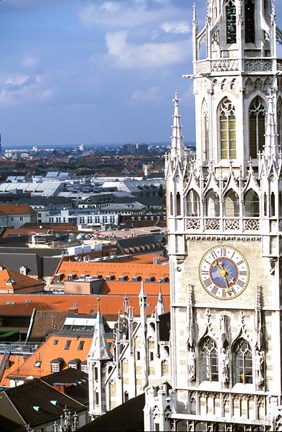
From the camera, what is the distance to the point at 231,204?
176 feet

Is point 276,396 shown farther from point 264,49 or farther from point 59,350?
point 59,350

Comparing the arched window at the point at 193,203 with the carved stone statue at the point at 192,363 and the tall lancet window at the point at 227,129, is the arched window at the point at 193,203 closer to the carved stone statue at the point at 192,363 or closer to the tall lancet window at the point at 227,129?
the tall lancet window at the point at 227,129

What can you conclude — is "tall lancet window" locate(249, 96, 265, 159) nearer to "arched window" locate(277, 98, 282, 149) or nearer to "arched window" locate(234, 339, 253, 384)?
"arched window" locate(277, 98, 282, 149)

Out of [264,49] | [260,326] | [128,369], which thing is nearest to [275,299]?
[260,326]

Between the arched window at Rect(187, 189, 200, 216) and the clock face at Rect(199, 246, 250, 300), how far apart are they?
1466 millimetres

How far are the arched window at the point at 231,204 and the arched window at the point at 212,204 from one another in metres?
0.36

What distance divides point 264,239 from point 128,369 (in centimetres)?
1947

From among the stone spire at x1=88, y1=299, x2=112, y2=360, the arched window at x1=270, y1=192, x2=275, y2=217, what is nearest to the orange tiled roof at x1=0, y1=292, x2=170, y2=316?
the stone spire at x1=88, y1=299, x2=112, y2=360

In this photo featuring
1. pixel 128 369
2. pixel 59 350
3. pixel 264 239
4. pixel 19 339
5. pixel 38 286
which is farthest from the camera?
pixel 38 286

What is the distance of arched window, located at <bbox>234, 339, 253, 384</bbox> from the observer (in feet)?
178

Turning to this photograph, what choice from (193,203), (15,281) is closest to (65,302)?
(15,281)

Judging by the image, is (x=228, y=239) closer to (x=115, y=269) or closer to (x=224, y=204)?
(x=224, y=204)

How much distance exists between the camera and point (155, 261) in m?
Answer: 164

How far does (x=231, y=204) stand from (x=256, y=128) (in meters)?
2.95
